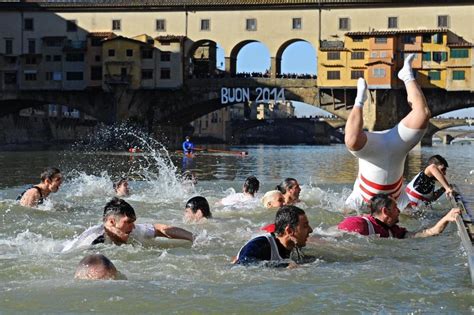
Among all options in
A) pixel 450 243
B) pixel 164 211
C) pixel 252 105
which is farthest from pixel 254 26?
pixel 252 105

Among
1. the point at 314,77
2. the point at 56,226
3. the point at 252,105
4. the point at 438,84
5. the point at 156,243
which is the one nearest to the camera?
the point at 156,243

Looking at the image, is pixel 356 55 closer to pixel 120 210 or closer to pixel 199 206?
pixel 199 206

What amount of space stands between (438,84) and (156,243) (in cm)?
4986

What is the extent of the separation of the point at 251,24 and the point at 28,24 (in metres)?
18.3

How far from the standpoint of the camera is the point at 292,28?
194 ft

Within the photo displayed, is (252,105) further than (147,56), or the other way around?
(252,105)

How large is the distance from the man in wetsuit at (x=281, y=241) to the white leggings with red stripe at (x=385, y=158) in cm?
275

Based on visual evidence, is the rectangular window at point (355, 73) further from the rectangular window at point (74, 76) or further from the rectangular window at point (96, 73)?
the rectangular window at point (74, 76)


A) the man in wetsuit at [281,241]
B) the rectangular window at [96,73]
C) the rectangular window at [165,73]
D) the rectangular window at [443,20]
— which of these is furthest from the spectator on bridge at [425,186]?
the rectangular window at [96,73]

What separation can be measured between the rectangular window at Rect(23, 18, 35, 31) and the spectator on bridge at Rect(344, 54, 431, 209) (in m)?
57.9

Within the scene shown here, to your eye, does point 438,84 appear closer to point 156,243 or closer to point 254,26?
point 254,26

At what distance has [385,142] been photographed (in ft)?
30.1

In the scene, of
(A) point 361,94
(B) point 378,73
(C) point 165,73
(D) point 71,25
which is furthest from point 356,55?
(A) point 361,94

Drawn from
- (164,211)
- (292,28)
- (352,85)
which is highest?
(292,28)
